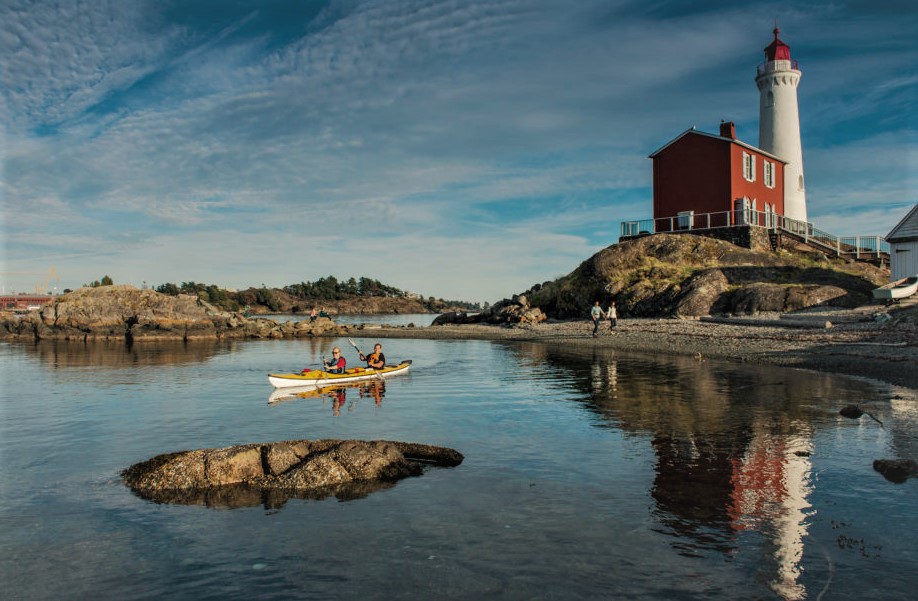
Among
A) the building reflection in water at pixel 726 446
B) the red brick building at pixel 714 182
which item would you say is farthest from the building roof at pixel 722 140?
the building reflection in water at pixel 726 446

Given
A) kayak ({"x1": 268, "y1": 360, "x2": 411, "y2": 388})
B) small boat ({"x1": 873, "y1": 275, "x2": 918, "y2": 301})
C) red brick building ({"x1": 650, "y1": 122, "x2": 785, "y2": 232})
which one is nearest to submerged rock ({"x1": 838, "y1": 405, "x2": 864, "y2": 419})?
kayak ({"x1": 268, "y1": 360, "x2": 411, "y2": 388})

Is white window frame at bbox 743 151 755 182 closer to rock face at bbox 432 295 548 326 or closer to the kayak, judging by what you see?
rock face at bbox 432 295 548 326

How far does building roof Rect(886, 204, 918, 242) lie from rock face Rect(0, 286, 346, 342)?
47390mm

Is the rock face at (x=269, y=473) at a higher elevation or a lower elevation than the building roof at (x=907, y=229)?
lower

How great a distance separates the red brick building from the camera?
50.1 meters

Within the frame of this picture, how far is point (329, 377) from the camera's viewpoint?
24.8 m

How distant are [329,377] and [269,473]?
13.7 metres

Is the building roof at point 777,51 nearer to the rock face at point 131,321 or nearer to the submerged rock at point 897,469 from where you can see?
the rock face at point 131,321

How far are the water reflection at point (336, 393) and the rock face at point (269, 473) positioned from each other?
8.59 m

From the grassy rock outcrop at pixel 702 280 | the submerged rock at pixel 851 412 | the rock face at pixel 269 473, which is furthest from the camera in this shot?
the grassy rock outcrop at pixel 702 280

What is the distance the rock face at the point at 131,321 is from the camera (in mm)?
56094

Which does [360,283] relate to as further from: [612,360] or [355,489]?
[355,489]

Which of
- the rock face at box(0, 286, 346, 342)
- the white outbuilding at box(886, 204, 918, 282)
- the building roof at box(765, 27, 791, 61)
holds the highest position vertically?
the building roof at box(765, 27, 791, 61)

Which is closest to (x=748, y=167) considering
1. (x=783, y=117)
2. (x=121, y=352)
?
(x=783, y=117)
